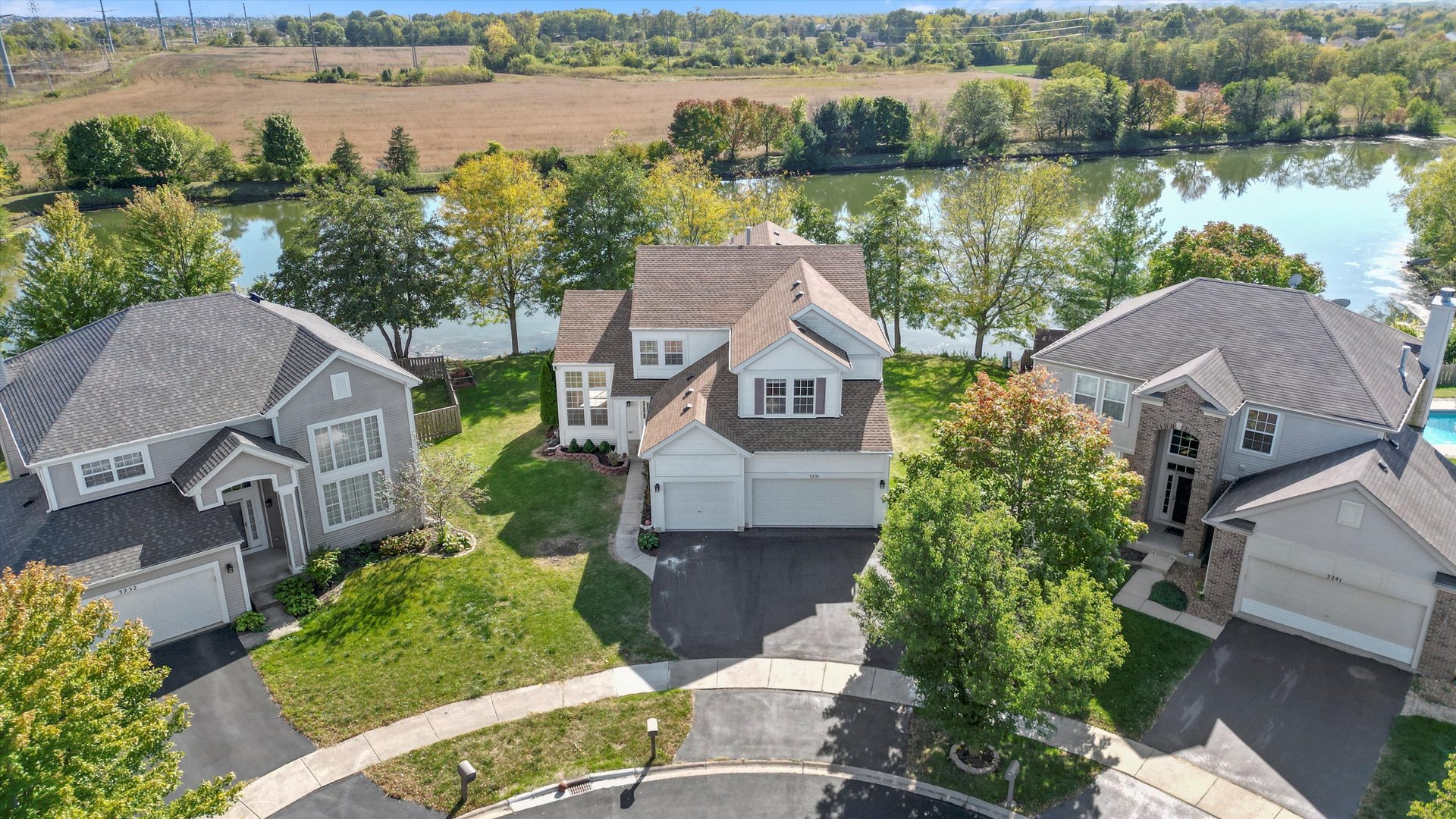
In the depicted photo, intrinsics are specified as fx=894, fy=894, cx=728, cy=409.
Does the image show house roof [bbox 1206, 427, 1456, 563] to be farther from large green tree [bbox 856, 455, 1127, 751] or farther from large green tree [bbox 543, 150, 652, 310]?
large green tree [bbox 543, 150, 652, 310]

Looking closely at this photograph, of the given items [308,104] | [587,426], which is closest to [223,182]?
[308,104]

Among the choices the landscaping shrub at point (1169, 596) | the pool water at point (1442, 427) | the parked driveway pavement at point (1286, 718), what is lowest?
the parked driveway pavement at point (1286, 718)

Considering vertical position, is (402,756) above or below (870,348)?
below

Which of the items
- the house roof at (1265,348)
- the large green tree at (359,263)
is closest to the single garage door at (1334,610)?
the house roof at (1265,348)

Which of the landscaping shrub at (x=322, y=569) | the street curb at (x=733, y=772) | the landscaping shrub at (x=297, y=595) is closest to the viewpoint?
the street curb at (x=733, y=772)

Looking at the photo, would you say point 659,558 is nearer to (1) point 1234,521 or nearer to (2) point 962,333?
(1) point 1234,521

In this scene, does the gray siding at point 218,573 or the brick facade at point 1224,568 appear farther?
the brick facade at point 1224,568

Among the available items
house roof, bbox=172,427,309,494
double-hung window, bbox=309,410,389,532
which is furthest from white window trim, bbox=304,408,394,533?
house roof, bbox=172,427,309,494

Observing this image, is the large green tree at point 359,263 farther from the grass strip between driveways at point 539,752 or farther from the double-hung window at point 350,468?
the grass strip between driveways at point 539,752
